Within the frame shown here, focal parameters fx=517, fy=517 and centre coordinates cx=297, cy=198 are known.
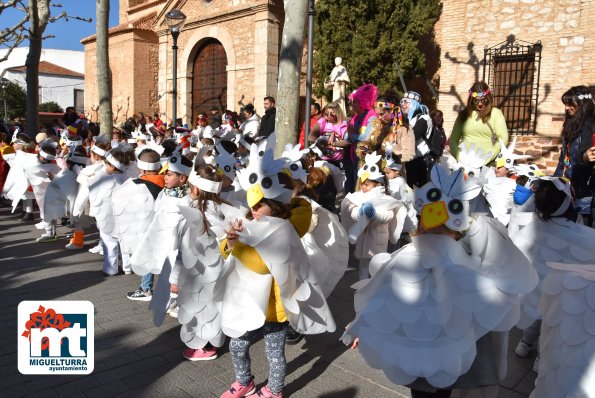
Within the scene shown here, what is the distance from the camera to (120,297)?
525cm

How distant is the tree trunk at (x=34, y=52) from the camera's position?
13891 millimetres

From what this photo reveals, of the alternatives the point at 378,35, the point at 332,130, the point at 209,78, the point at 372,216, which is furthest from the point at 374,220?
the point at 209,78

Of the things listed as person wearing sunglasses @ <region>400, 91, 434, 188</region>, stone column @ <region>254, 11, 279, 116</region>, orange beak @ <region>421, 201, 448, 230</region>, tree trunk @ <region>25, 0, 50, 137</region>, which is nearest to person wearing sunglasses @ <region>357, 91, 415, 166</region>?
person wearing sunglasses @ <region>400, 91, 434, 188</region>

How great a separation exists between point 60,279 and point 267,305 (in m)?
3.68

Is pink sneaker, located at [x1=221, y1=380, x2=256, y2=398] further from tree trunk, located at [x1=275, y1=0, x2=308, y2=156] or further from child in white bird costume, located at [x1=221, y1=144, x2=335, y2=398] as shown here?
tree trunk, located at [x1=275, y1=0, x2=308, y2=156]

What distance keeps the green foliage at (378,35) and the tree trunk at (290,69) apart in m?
8.50

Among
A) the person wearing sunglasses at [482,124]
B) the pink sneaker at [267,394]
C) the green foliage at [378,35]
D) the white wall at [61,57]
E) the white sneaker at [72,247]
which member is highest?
the white wall at [61,57]

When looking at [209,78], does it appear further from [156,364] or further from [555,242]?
[555,242]

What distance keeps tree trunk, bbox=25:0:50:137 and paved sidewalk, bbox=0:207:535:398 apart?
10457 mm

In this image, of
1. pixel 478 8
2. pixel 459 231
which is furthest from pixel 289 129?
pixel 478 8

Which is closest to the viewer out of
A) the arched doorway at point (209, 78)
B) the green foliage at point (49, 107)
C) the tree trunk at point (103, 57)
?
the tree trunk at point (103, 57)

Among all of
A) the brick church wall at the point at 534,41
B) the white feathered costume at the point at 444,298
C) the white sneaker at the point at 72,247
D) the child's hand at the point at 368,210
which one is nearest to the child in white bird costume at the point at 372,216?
the child's hand at the point at 368,210

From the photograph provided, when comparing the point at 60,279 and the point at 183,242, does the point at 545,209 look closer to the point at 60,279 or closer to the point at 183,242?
the point at 183,242

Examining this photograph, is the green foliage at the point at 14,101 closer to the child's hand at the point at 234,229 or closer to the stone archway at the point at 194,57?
the stone archway at the point at 194,57
